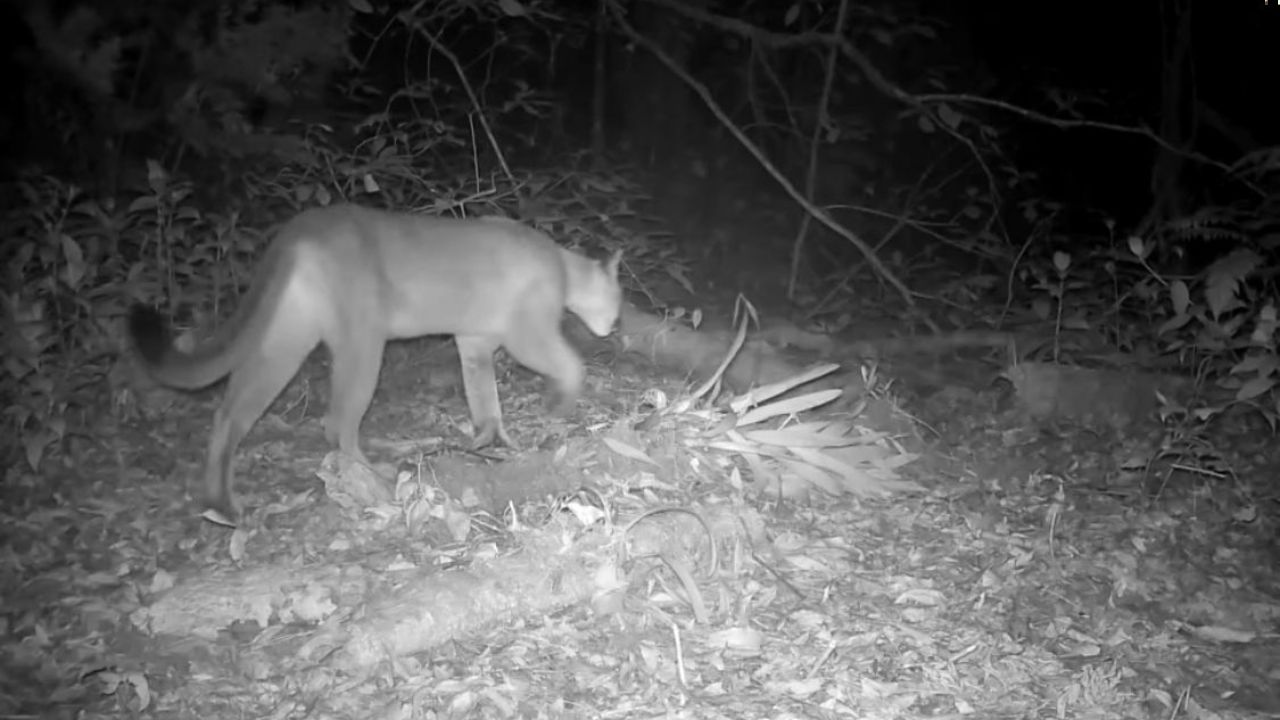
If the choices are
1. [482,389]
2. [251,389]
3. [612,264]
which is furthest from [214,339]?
[612,264]

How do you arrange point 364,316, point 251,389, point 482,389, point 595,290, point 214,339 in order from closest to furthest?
point 214,339 → point 251,389 → point 364,316 → point 482,389 → point 595,290

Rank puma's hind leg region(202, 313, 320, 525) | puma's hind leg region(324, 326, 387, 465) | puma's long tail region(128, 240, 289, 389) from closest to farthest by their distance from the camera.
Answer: puma's long tail region(128, 240, 289, 389) < puma's hind leg region(202, 313, 320, 525) < puma's hind leg region(324, 326, 387, 465)

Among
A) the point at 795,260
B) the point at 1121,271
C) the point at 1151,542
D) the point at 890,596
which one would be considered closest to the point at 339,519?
the point at 890,596

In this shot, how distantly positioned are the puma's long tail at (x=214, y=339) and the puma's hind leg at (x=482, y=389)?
57.2 inches

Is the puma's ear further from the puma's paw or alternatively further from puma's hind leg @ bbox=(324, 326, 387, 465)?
puma's hind leg @ bbox=(324, 326, 387, 465)

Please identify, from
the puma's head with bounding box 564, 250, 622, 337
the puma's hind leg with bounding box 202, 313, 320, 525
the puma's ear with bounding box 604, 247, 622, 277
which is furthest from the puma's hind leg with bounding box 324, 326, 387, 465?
the puma's ear with bounding box 604, 247, 622, 277

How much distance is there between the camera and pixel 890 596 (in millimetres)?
4422

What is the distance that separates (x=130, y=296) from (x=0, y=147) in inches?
91.1

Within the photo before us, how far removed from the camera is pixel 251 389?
5090 millimetres

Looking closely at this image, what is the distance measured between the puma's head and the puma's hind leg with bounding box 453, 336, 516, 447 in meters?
0.69

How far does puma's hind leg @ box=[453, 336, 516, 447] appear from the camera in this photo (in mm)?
6125

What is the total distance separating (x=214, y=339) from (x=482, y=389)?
1689 millimetres

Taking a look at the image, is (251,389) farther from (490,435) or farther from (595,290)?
(595,290)

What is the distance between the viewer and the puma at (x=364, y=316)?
16.2 ft
